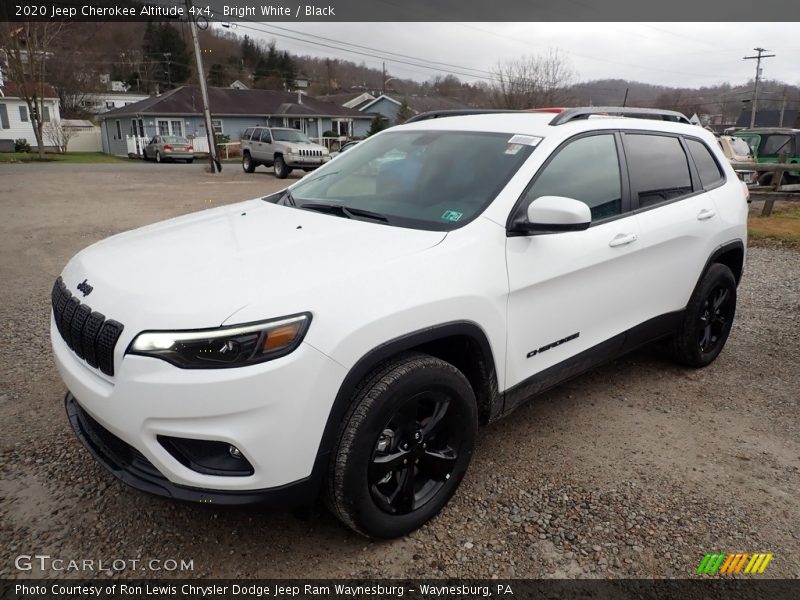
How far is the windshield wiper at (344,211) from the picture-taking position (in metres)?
2.98

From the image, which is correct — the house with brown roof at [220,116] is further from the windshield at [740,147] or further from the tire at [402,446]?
the tire at [402,446]

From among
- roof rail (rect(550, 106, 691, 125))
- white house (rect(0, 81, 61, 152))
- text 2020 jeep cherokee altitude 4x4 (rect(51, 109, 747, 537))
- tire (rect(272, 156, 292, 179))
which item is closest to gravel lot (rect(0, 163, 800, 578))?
text 2020 jeep cherokee altitude 4x4 (rect(51, 109, 747, 537))

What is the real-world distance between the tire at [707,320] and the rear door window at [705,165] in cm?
60

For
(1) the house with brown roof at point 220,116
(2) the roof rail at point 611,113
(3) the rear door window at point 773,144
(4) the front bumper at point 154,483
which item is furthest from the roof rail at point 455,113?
(1) the house with brown roof at point 220,116

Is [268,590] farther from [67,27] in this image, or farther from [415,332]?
[67,27]

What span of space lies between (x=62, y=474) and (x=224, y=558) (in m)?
1.13

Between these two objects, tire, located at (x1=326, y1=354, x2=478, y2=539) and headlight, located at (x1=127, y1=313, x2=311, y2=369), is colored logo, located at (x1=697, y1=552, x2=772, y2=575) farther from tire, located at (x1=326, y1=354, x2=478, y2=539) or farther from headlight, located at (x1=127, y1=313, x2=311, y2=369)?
headlight, located at (x1=127, y1=313, x2=311, y2=369)

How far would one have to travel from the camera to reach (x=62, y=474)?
300 cm

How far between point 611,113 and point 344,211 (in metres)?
1.86

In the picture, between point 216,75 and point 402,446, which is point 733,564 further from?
point 216,75

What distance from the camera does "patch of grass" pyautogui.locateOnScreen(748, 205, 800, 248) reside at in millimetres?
9734

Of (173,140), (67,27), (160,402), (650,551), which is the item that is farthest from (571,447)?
(67,27)

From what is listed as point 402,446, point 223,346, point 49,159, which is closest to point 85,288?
point 223,346

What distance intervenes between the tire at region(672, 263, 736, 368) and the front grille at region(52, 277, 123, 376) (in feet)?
11.9
